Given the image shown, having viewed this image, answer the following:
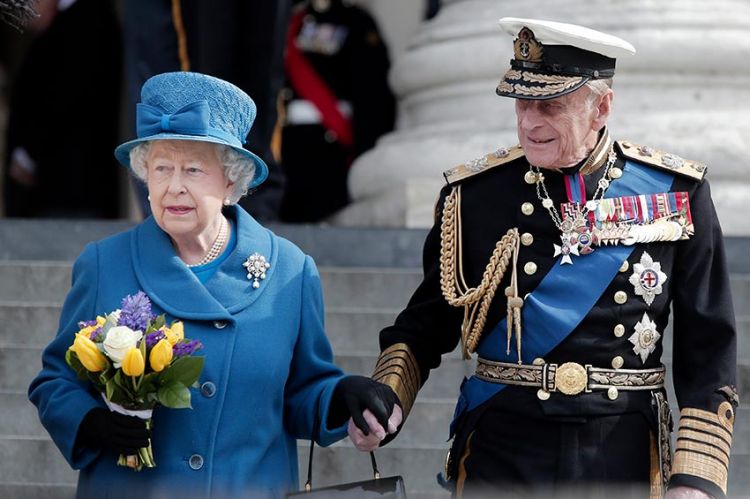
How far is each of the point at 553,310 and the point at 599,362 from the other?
17cm

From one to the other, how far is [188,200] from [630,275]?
1.09 metres

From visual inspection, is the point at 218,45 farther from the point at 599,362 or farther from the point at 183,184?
the point at 599,362

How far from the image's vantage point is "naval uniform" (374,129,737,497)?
14.6 ft

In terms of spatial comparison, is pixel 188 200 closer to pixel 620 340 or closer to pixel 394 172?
pixel 620 340

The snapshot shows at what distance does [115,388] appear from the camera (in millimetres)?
4227

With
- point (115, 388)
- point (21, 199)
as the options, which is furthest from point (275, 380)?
point (21, 199)

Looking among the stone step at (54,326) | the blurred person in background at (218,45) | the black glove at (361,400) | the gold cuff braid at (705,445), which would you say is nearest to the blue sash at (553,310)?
the black glove at (361,400)

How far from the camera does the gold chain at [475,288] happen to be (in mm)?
4574

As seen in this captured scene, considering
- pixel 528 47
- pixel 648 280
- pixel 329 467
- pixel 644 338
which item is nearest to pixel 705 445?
pixel 644 338

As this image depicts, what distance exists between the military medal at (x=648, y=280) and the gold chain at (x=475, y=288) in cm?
29

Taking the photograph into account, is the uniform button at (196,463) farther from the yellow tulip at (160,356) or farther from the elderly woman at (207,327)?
the yellow tulip at (160,356)

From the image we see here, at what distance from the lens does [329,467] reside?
5926mm

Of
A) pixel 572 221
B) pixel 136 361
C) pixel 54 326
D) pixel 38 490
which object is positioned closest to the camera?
pixel 136 361

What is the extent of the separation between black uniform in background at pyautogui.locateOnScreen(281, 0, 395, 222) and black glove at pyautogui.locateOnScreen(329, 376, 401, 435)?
5363 mm
